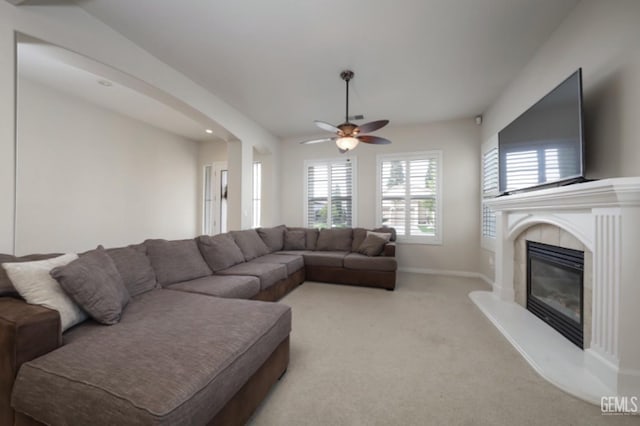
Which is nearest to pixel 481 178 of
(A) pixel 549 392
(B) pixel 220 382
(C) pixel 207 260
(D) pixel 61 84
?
(A) pixel 549 392

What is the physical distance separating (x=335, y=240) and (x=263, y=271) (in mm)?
2019

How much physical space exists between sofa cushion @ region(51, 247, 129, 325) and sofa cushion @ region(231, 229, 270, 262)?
201 cm

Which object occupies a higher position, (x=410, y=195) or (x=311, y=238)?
(x=410, y=195)

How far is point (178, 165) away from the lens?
5.78m

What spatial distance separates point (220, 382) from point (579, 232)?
264cm

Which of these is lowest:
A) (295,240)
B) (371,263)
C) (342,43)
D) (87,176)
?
(371,263)

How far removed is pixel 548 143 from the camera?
2.29 meters

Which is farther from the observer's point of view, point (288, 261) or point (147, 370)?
point (288, 261)

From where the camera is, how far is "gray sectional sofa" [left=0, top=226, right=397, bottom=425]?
0.93m

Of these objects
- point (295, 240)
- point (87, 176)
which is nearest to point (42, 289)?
point (87, 176)

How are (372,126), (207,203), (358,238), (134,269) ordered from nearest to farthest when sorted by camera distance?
(134,269)
(372,126)
(358,238)
(207,203)

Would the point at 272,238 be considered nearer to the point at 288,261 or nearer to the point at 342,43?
the point at 288,261

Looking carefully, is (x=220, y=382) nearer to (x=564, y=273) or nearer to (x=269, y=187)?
(x=564, y=273)

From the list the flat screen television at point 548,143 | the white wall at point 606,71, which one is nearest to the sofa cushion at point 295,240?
the flat screen television at point 548,143
